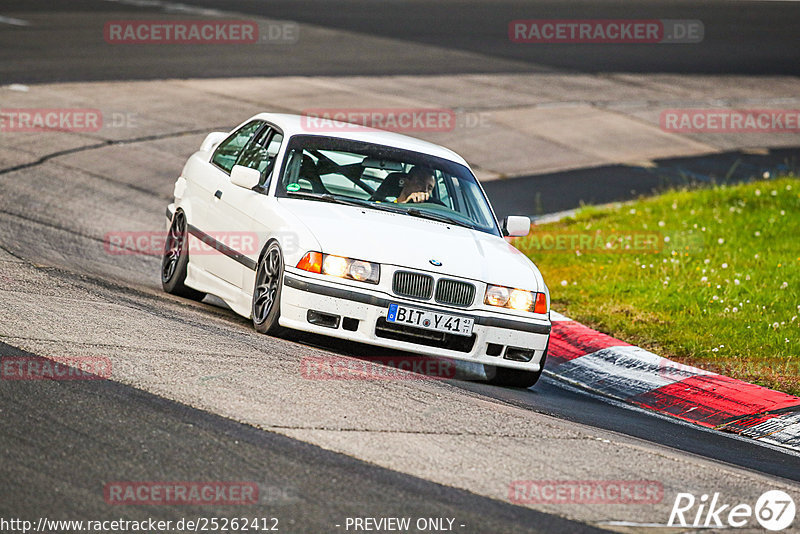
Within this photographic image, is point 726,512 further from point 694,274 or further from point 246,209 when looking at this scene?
point 694,274

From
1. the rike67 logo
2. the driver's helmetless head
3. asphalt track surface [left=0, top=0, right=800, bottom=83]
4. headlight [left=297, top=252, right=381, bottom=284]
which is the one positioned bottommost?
the rike67 logo

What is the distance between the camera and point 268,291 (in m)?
8.12

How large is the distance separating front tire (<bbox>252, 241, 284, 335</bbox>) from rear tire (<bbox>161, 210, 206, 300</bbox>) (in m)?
1.54

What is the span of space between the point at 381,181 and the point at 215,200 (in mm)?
1374

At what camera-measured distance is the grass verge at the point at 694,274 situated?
9.50 m

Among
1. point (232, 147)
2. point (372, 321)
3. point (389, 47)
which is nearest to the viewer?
point (372, 321)

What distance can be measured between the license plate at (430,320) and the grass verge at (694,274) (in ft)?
8.10

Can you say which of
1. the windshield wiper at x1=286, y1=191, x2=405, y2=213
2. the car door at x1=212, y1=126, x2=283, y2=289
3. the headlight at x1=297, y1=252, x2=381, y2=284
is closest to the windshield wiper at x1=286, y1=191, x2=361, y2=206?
the windshield wiper at x1=286, y1=191, x2=405, y2=213

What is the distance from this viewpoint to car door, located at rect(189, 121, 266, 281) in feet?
29.6

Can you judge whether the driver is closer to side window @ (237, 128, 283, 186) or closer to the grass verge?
side window @ (237, 128, 283, 186)

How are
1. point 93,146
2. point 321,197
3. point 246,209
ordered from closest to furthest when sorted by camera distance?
point 321,197 → point 246,209 → point 93,146

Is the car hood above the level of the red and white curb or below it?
above

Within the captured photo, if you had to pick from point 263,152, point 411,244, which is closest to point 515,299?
point 411,244

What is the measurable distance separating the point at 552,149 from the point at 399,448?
13880 millimetres
